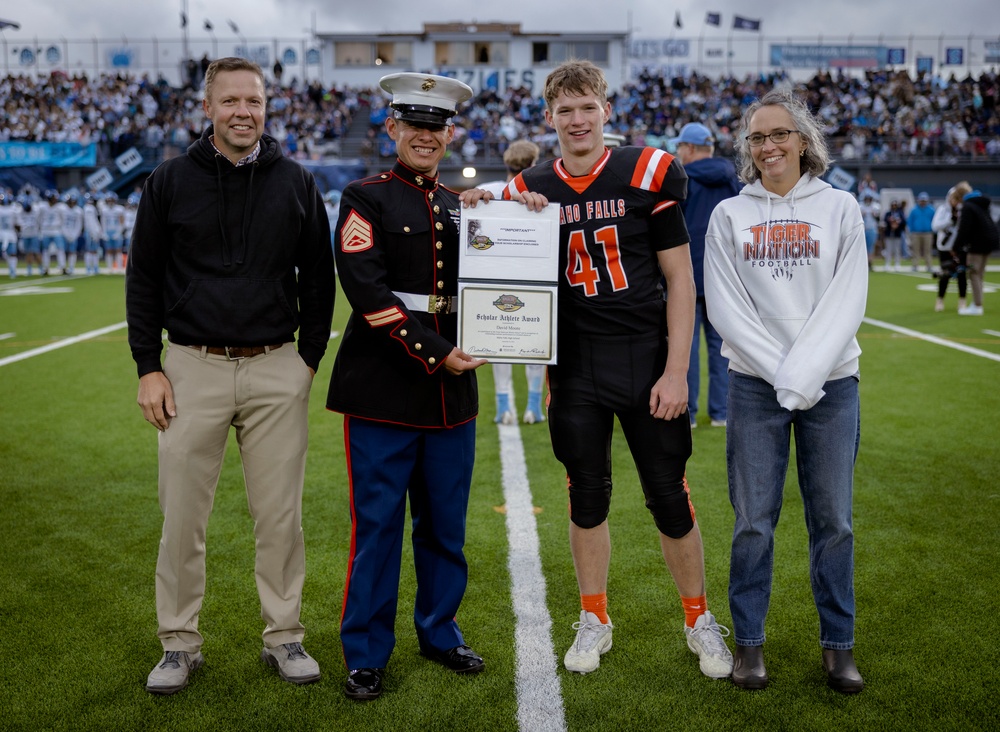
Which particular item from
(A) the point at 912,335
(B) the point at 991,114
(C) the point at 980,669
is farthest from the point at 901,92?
(C) the point at 980,669

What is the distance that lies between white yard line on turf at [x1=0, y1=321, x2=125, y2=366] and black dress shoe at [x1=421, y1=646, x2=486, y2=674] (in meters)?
8.74

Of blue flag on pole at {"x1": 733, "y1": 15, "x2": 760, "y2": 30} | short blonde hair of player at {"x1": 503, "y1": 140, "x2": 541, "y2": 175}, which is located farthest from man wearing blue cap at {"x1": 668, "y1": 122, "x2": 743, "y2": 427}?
blue flag on pole at {"x1": 733, "y1": 15, "x2": 760, "y2": 30}

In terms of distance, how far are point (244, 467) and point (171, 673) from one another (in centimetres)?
74

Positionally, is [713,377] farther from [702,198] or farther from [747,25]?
[747,25]

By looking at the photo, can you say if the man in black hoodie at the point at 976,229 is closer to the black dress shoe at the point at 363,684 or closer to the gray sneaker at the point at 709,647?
the gray sneaker at the point at 709,647

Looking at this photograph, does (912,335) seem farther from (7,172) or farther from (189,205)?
(7,172)

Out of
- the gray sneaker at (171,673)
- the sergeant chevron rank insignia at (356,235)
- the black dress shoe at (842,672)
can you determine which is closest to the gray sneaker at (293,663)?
the gray sneaker at (171,673)

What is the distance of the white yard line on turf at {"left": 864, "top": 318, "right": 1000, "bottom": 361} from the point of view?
33.5 feet

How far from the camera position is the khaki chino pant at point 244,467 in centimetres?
308

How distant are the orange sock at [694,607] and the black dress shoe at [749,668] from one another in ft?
0.68

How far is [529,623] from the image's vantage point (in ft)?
11.9

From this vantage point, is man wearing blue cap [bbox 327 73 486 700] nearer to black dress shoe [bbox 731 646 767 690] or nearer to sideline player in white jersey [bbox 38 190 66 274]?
black dress shoe [bbox 731 646 767 690]

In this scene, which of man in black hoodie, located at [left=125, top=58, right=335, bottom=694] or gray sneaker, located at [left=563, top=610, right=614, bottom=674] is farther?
gray sneaker, located at [left=563, top=610, right=614, bottom=674]

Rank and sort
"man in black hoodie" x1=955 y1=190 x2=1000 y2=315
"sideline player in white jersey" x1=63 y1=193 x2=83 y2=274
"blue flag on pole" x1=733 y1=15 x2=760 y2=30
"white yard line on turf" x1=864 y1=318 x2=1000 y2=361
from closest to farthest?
"white yard line on turf" x1=864 y1=318 x2=1000 y2=361 < "man in black hoodie" x1=955 y1=190 x2=1000 y2=315 < "sideline player in white jersey" x1=63 y1=193 x2=83 y2=274 < "blue flag on pole" x1=733 y1=15 x2=760 y2=30
